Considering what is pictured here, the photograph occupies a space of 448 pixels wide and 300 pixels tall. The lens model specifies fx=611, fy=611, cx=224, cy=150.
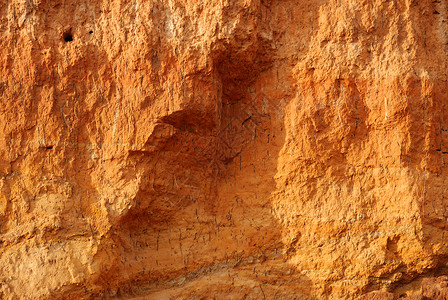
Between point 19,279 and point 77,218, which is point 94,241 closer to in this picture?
point 77,218

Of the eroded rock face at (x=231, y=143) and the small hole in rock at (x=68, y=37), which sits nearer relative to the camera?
the eroded rock face at (x=231, y=143)

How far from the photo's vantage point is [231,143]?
575 centimetres

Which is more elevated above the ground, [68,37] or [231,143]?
[68,37]

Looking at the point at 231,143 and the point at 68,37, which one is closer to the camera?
the point at 68,37

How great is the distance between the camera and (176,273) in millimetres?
5344

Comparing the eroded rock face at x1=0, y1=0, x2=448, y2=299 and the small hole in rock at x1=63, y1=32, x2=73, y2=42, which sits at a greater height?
the small hole in rock at x1=63, y1=32, x2=73, y2=42

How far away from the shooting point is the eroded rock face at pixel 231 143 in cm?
518

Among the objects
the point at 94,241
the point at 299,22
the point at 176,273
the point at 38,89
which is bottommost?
the point at 176,273

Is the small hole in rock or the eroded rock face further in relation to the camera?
the small hole in rock

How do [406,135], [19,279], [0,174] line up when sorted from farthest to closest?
1. [406,135]
2. [0,174]
3. [19,279]

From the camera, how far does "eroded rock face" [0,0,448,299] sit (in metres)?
5.18

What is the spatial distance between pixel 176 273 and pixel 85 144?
1.37 meters

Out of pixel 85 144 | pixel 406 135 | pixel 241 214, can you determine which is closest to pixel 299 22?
pixel 406 135

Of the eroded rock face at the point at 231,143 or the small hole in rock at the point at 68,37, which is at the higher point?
the small hole in rock at the point at 68,37
